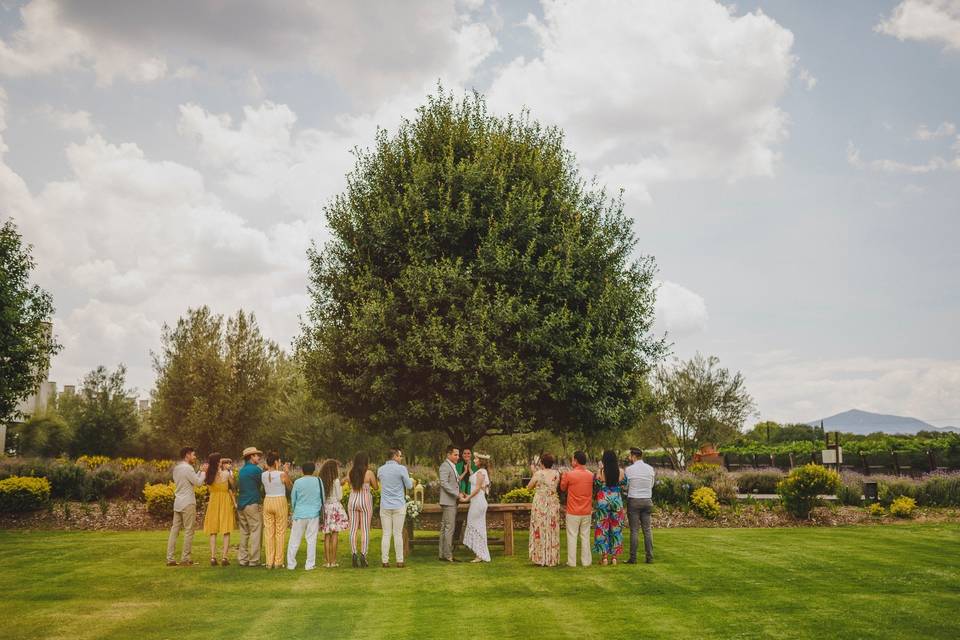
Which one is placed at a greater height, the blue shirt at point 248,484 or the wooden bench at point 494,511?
the blue shirt at point 248,484

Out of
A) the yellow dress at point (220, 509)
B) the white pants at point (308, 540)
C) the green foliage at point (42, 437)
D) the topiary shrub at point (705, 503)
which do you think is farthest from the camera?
the green foliage at point (42, 437)

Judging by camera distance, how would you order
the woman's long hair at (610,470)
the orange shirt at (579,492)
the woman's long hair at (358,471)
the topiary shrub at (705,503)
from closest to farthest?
the woman's long hair at (358,471) → the orange shirt at (579,492) → the woman's long hair at (610,470) → the topiary shrub at (705,503)

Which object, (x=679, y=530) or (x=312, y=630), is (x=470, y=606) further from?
(x=679, y=530)

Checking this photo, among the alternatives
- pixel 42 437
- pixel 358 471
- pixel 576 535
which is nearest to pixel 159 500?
pixel 358 471

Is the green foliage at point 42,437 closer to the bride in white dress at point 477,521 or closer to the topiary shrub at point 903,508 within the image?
the bride in white dress at point 477,521

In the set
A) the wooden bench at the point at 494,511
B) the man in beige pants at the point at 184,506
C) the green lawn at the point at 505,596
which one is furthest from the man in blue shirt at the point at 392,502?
the man in beige pants at the point at 184,506

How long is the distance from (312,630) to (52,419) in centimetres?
4157

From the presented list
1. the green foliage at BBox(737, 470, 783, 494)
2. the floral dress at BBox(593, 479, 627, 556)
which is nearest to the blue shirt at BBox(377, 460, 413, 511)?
the floral dress at BBox(593, 479, 627, 556)

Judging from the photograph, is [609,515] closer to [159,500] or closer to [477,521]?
[477,521]

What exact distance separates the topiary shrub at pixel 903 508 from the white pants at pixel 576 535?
43.1 feet

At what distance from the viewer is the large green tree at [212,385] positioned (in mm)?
43500

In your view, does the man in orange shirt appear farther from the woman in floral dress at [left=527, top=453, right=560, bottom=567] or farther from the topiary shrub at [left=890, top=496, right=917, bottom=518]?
the topiary shrub at [left=890, top=496, right=917, bottom=518]

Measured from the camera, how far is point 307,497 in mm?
15266

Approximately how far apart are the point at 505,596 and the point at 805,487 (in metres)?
13.4
